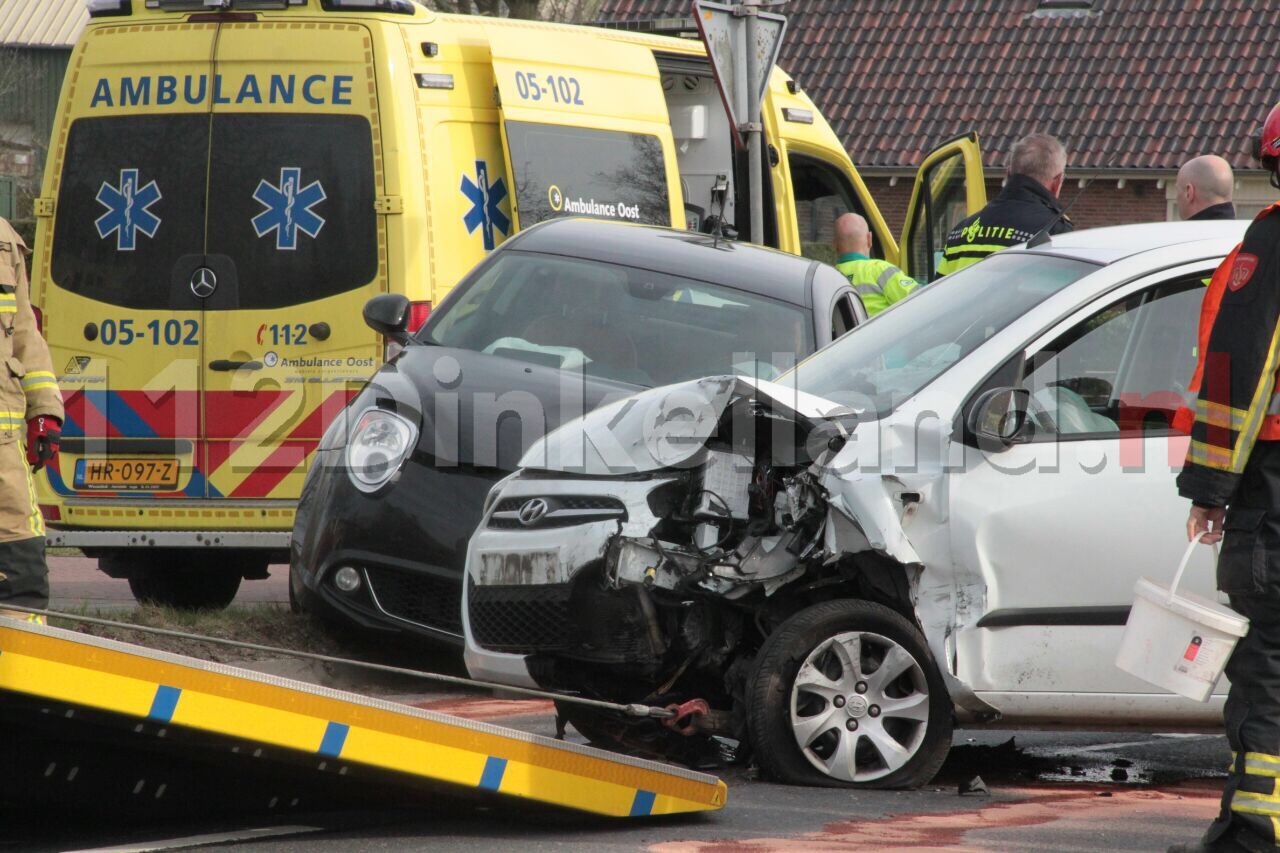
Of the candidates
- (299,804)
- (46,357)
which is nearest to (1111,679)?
(299,804)

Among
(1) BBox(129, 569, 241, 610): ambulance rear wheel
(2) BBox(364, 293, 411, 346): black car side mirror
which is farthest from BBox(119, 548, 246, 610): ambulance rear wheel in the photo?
(2) BBox(364, 293, 411, 346): black car side mirror

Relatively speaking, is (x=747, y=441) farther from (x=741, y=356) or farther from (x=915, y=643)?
(x=741, y=356)

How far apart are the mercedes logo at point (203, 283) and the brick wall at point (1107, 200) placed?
1947 cm

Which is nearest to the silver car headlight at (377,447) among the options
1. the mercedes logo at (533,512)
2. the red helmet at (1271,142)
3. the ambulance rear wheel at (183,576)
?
the mercedes logo at (533,512)

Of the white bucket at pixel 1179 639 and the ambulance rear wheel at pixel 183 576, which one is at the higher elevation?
the white bucket at pixel 1179 639

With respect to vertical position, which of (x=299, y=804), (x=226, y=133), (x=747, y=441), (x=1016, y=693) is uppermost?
(x=226, y=133)

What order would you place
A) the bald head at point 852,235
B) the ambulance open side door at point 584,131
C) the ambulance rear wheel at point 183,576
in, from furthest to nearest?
1. the bald head at point 852,235
2. the ambulance rear wheel at point 183,576
3. the ambulance open side door at point 584,131

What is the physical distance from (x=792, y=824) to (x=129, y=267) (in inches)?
186

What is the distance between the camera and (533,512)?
5.50 meters

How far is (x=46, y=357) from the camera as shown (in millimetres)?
6391

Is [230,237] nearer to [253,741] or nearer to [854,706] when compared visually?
[854,706]

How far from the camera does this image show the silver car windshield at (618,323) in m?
7.29

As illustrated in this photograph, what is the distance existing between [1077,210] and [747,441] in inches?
926

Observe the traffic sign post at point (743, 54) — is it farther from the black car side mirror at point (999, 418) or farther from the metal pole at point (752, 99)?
the black car side mirror at point (999, 418)
